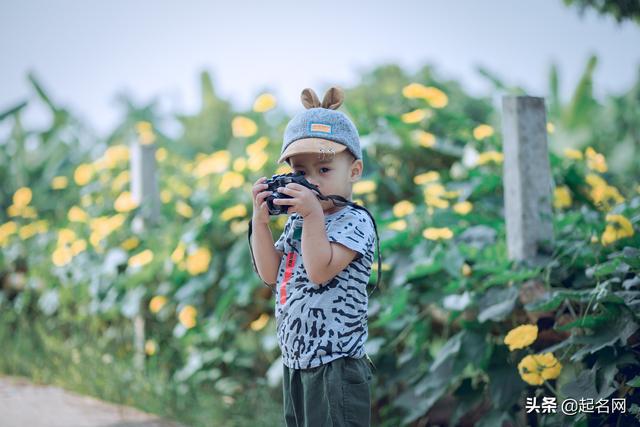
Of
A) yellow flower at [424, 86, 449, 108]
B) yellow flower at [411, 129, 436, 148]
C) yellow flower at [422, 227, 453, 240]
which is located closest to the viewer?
yellow flower at [422, 227, 453, 240]

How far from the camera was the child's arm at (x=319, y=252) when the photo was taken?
2.10m

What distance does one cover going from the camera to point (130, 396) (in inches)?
175

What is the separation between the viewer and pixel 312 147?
7.24ft

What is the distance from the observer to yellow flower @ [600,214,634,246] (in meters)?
2.87

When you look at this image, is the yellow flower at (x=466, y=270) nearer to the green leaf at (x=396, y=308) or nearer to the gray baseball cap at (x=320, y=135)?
the green leaf at (x=396, y=308)

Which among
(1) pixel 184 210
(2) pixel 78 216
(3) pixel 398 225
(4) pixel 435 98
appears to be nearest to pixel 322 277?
(3) pixel 398 225

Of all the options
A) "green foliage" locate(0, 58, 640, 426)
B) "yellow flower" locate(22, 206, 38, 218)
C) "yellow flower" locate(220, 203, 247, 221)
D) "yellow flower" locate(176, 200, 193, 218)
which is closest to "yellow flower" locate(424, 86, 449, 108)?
"green foliage" locate(0, 58, 640, 426)

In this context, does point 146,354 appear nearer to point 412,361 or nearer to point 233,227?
point 233,227

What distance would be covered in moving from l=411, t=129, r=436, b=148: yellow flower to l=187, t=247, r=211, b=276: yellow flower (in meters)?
1.27

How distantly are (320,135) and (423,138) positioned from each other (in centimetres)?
218

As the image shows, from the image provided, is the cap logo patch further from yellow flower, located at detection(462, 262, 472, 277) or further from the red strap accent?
yellow flower, located at detection(462, 262, 472, 277)

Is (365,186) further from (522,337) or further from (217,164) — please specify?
(522,337)

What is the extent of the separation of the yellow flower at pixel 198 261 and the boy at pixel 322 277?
2.11 m

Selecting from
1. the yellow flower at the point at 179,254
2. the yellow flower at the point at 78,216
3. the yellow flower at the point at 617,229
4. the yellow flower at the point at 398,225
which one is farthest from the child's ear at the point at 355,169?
the yellow flower at the point at 78,216
